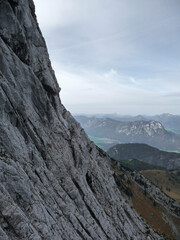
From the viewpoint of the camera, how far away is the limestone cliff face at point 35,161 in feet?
57.1

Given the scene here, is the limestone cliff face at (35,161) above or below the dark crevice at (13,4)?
below

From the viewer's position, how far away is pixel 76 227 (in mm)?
25000

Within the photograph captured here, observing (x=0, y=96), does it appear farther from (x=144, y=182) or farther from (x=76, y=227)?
(x=144, y=182)

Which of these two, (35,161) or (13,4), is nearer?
(35,161)

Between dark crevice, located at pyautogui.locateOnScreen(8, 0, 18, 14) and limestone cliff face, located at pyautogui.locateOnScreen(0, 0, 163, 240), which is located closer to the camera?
limestone cliff face, located at pyautogui.locateOnScreen(0, 0, 163, 240)

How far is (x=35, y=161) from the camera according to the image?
78.1 ft

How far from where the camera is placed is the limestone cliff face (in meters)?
17.4

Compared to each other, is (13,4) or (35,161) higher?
(13,4)

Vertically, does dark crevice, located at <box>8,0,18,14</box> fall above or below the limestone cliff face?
above

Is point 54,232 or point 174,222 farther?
point 174,222

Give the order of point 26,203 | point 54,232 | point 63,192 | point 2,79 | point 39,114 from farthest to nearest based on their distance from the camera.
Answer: point 39,114
point 63,192
point 2,79
point 54,232
point 26,203

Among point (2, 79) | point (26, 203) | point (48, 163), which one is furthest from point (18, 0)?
point (26, 203)

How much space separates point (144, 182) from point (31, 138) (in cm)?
15123

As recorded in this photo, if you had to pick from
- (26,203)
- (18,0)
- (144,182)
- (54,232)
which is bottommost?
(144,182)
